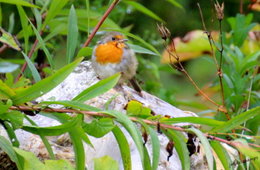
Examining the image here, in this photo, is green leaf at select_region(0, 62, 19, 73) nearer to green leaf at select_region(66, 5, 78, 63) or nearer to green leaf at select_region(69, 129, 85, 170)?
green leaf at select_region(66, 5, 78, 63)

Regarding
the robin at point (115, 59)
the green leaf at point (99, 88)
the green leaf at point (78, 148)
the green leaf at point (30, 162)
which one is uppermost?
the robin at point (115, 59)

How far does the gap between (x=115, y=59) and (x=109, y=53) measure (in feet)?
0.18

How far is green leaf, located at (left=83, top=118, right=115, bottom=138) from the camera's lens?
5.35 ft

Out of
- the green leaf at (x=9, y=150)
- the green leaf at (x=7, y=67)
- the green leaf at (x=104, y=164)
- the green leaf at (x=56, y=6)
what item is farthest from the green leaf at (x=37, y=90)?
the green leaf at (x=7, y=67)

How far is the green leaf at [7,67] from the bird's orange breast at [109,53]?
19.6 inches

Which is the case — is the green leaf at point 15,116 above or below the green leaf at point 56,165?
above

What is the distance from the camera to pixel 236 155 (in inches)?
92.8

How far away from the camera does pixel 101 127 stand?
5.37 ft

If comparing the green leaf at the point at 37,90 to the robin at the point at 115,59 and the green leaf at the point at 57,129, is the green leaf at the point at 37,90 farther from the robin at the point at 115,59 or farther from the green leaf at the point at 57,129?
the robin at the point at 115,59

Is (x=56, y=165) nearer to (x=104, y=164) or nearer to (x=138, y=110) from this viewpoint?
(x=104, y=164)

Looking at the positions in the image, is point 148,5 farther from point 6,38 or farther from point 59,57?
point 6,38

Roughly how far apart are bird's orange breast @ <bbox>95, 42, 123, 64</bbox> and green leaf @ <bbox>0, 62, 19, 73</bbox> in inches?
Answer: 19.6

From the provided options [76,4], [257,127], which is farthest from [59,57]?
[257,127]

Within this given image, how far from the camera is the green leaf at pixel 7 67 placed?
263cm
